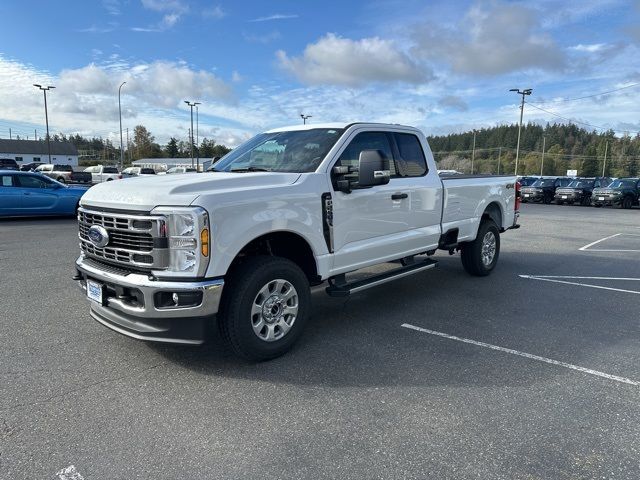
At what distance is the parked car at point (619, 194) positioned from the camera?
27938 millimetres

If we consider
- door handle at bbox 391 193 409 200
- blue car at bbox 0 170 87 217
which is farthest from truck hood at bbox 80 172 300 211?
blue car at bbox 0 170 87 217

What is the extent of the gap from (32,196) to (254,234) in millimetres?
12993

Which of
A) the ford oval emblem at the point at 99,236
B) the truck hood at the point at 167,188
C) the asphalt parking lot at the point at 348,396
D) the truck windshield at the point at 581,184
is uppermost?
the truck hood at the point at 167,188

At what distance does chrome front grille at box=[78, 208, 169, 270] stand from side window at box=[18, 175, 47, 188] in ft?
39.4

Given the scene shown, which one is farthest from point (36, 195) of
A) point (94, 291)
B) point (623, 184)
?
point (623, 184)

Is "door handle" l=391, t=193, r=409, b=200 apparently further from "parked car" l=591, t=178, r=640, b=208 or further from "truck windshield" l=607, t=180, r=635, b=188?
"truck windshield" l=607, t=180, r=635, b=188

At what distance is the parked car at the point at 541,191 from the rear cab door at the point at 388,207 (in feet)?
96.6

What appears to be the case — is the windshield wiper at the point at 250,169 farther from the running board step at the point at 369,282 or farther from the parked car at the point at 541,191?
the parked car at the point at 541,191

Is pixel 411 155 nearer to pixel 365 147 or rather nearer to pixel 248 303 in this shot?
pixel 365 147

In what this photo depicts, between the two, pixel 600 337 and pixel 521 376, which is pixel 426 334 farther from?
pixel 600 337

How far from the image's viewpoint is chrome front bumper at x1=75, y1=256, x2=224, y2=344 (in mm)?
3545

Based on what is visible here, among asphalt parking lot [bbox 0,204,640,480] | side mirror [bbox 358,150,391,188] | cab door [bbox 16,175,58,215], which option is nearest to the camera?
asphalt parking lot [bbox 0,204,640,480]

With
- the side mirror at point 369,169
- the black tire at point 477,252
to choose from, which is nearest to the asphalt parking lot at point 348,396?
the black tire at point 477,252

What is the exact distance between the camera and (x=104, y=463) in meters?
2.71
